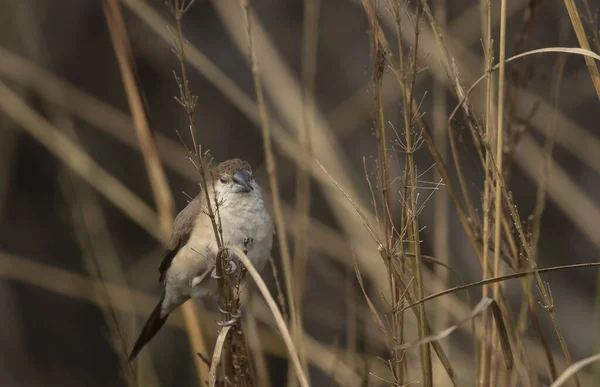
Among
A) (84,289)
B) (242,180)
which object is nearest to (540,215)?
(242,180)

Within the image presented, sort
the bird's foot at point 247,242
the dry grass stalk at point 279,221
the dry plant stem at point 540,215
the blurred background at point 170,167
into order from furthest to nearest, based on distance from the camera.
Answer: the blurred background at point 170,167 → the dry grass stalk at point 279,221 → the bird's foot at point 247,242 → the dry plant stem at point 540,215

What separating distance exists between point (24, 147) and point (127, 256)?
1.26 meters

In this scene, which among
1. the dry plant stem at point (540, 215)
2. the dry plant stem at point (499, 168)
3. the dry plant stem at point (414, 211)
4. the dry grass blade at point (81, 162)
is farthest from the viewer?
the dry grass blade at point (81, 162)

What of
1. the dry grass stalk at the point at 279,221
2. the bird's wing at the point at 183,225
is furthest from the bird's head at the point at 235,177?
the dry grass stalk at the point at 279,221

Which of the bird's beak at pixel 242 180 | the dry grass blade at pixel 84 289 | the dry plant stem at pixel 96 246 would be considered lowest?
the dry grass blade at pixel 84 289

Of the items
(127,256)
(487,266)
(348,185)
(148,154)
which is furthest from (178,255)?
(127,256)

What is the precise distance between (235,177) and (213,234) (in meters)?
0.21

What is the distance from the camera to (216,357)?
1956 mm

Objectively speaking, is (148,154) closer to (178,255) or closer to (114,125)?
(178,255)

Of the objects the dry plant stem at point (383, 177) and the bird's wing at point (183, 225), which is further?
the bird's wing at point (183, 225)

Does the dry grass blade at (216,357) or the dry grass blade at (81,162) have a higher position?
the dry grass blade at (81,162)

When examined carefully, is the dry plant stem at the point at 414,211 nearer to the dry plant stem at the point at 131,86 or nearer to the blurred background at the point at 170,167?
the dry plant stem at the point at 131,86

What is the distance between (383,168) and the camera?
73.6 inches

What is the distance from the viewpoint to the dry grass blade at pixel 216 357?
1.93m
